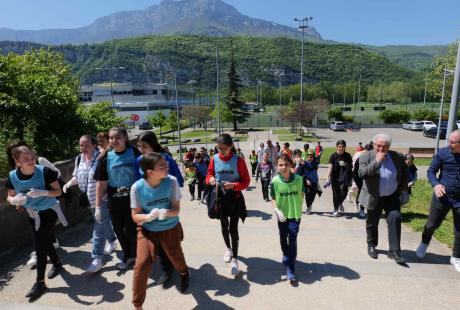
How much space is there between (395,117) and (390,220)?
187 ft

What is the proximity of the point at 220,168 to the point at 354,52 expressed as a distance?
668 ft

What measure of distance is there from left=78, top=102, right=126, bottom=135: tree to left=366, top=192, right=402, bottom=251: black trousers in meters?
8.36

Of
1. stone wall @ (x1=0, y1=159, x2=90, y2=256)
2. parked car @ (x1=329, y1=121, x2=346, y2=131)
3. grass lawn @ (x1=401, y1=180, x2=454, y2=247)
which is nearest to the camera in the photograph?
stone wall @ (x1=0, y1=159, x2=90, y2=256)

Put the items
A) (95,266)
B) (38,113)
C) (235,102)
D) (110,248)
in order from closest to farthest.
→ (95,266) < (110,248) < (38,113) < (235,102)

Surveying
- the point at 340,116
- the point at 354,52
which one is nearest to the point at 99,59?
the point at 354,52

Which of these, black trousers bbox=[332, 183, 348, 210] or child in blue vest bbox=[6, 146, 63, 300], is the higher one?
child in blue vest bbox=[6, 146, 63, 300]

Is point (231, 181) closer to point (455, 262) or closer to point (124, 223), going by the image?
point (124, 223)

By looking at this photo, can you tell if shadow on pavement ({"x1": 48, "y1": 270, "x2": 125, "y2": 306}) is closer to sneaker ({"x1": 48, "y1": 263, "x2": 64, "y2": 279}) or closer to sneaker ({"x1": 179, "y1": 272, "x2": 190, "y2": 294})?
sneaker ({"x1": 48, "y1": 263, "x2": 64, "y2": 279})

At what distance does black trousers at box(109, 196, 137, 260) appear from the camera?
3947 mm

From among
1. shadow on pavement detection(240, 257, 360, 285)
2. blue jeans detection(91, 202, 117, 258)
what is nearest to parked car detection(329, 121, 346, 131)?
shadow on pavement detection(240, 257, 360, 285)

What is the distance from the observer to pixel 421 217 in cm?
659

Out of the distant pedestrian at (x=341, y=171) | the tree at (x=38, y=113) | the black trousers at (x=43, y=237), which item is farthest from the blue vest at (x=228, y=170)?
the tree at (x=38, y=113)

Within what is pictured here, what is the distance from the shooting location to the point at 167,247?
3344 mm

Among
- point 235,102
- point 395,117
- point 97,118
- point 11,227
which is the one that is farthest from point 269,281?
point 395,117
